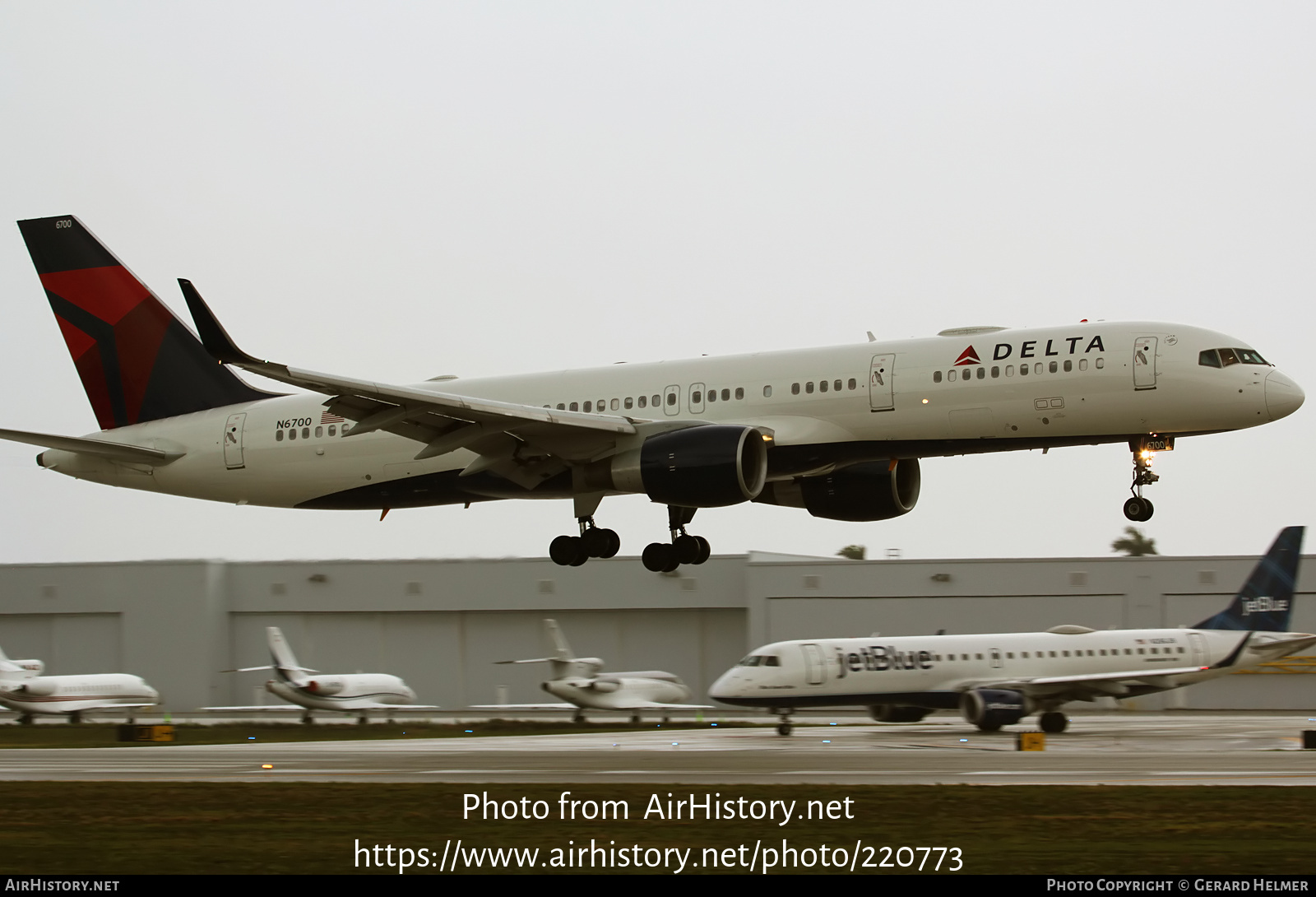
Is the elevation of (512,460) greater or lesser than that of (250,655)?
greater

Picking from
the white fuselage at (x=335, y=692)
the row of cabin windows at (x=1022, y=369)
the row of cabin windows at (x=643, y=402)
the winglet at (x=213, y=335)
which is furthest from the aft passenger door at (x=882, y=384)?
the white fuselage at (x=335, y=692)

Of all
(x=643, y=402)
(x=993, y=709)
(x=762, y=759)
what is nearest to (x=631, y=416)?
(x=643, y=402)

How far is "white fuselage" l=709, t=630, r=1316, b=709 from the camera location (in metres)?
49.5

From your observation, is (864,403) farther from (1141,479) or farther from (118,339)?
(118,339)

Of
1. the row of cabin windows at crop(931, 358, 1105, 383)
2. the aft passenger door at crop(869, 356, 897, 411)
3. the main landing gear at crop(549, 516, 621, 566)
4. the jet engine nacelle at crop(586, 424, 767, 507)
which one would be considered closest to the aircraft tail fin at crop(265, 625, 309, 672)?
the main landing gear at crop(549, 516, 621, 566)

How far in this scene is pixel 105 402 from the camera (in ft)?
126

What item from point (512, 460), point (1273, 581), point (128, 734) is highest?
point (512, 460)

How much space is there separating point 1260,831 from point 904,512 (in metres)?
13.4

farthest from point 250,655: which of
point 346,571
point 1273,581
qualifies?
point 1273,581

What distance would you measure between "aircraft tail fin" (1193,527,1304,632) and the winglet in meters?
38.6

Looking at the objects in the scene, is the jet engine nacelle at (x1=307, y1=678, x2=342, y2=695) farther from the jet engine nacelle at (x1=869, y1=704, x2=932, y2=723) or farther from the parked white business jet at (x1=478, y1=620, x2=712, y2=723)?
the jet engine nacelle at (x1=869, y1=704, x2=932, y2=723)

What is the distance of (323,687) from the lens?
203 ft

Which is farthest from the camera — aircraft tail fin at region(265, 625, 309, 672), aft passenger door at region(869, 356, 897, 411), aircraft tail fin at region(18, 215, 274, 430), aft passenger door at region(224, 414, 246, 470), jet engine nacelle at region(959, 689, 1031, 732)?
aircraft tail fin at region(265, 625, 309, 672)
